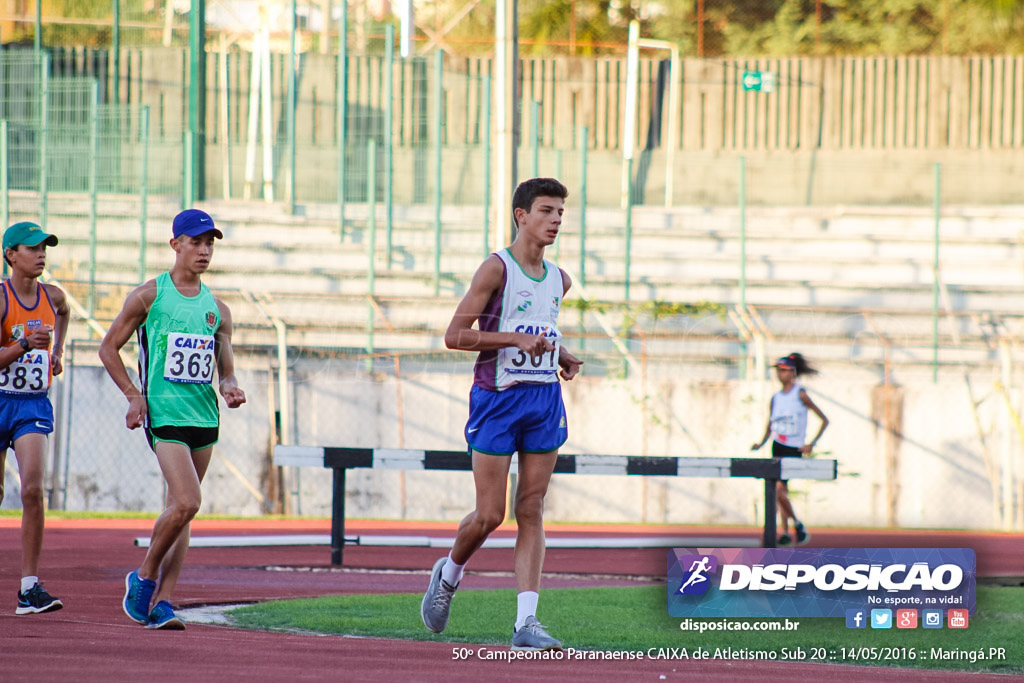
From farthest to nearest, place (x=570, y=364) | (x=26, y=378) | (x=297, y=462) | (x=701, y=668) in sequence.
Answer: (x=297, y=462)
(x=26, y=378)
(x=570, y=364)
(x=701, y=668)

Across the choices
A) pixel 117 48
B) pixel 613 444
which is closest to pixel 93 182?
pixel 117 48

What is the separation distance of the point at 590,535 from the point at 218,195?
37.1ft

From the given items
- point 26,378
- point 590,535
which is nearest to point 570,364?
point 26,378

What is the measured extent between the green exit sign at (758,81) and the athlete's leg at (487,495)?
22.2m

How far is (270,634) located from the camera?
701 centimetres

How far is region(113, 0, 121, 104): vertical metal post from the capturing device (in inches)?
949

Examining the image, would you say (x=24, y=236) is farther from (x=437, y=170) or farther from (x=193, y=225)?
(x=437, y=170)

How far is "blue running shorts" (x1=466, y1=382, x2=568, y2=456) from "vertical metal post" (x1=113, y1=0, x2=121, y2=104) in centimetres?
1913

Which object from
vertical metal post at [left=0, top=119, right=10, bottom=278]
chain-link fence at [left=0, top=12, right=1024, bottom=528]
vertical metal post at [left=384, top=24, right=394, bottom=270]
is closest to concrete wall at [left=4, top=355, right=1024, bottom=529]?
chain-link fence at [left=0, top=12, right=1024, bottom=528]

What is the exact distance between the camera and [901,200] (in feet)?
86.1

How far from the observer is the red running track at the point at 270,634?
555 centimetres

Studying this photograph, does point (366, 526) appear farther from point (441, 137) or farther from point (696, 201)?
point (696, 201)

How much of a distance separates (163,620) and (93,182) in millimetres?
13117

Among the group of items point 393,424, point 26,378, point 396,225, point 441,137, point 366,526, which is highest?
point 441,137
